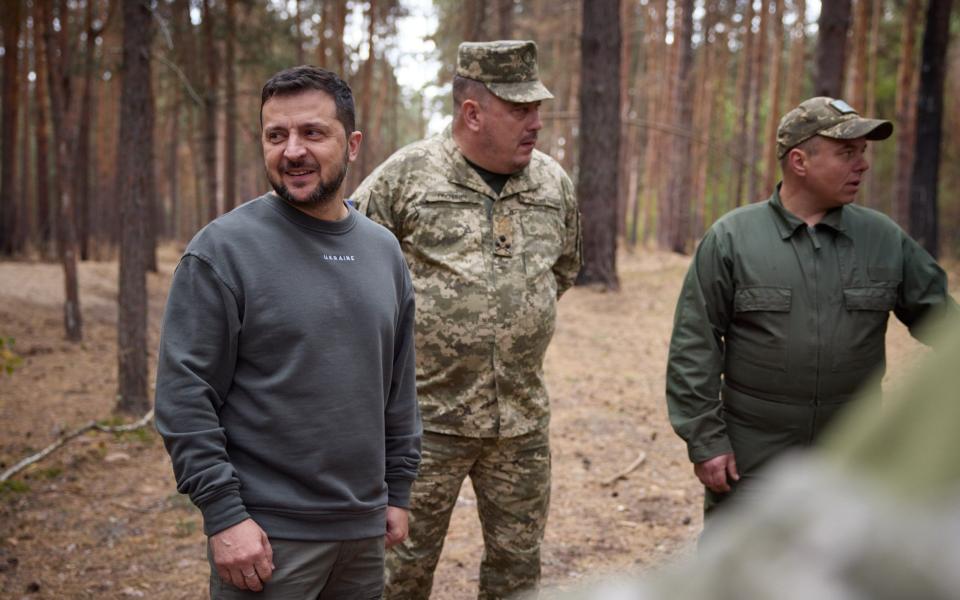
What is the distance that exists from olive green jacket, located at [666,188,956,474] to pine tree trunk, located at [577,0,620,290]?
30.6 feet

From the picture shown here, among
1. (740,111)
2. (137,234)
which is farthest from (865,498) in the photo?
(740,111)

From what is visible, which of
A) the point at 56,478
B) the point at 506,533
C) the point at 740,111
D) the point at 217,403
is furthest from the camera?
the point at 740,111

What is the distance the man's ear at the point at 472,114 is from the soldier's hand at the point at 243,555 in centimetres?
187

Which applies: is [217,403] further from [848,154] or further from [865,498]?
[848,154]

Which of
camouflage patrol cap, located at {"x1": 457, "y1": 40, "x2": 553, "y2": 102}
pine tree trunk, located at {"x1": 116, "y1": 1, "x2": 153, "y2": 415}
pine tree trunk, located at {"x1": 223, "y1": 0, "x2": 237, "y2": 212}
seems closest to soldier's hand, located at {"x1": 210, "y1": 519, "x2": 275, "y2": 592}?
camouflage patrol cap, located at {"x1": 457, "y1": 40, "x2": 553, "y2": 102}

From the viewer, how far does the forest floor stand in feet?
15.1

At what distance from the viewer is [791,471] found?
0.36m

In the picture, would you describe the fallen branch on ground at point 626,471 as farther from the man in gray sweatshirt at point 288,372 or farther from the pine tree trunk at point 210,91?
the pine tree trunk at point 210,91

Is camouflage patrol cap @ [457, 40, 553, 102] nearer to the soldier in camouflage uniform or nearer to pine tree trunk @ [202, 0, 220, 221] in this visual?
the soldier in camouflage uniform

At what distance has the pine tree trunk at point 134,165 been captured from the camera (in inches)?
271

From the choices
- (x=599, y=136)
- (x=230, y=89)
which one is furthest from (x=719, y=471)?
(x=230, y=89)

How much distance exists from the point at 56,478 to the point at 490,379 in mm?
4139

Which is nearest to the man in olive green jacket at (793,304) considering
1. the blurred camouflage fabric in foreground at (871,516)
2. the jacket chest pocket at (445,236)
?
the jacket chest pocket at (445,236)

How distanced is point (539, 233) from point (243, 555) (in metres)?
1.85
